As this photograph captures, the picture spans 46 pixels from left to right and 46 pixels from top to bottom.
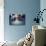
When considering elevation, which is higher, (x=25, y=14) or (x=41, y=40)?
(x=25, y=14)

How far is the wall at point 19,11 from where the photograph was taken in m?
5.14

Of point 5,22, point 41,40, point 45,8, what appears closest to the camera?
point 41,40

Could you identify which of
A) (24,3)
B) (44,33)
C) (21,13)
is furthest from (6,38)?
(44,33)

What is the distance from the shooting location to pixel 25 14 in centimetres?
525

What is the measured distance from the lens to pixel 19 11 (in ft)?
17.1

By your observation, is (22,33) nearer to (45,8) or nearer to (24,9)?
(24,9)

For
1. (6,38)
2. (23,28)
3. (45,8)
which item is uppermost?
(45,8)

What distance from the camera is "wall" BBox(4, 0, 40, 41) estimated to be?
5.14 meters

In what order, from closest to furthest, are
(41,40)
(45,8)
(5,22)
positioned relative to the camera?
(41,40) → (45,8) → (5,22)

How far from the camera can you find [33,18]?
525cm

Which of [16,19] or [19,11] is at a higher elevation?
[19,11]

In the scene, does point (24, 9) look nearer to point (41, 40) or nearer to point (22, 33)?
point (22, 33)

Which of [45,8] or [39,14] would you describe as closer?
[45,8]

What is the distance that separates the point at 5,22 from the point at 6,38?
0.62 metres
